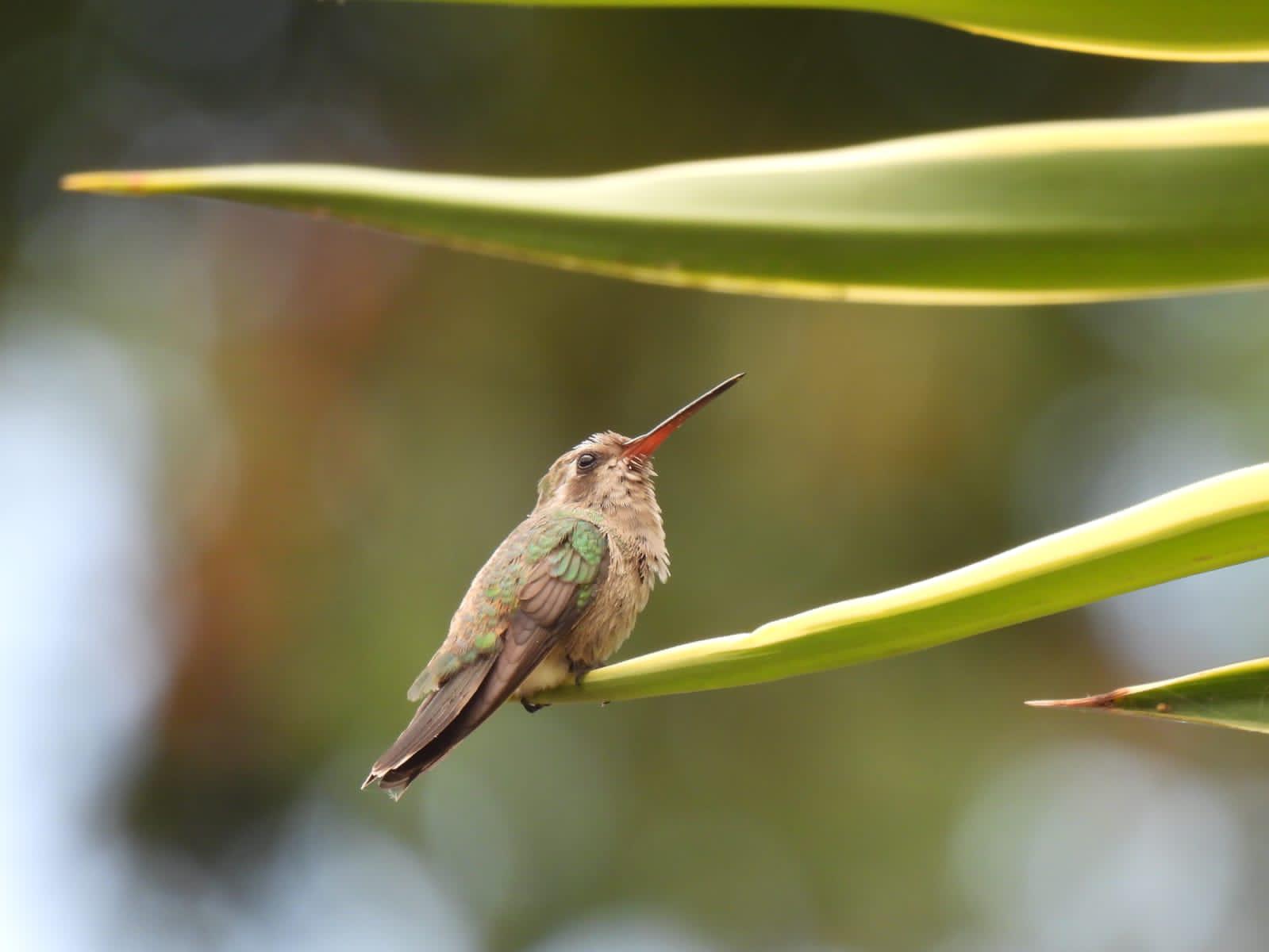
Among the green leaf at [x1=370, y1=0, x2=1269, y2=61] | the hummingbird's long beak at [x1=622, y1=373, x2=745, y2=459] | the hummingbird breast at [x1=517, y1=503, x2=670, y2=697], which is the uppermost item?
the green leaf at [x1=370, y1=0, x2=1269, y2=61]

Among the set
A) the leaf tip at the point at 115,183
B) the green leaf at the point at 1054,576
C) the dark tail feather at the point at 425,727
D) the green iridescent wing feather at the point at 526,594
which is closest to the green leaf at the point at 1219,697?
→ the green leaf at the point at 1054,576

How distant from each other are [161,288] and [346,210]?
10294 mm

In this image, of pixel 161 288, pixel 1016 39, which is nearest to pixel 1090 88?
pixel 161 288

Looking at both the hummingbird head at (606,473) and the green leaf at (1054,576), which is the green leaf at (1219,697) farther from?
the hummingbird head at (606,473)

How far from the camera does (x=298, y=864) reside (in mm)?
10227

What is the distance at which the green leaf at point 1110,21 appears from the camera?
843mm

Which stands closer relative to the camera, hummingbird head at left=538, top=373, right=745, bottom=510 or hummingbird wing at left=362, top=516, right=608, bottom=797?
hummingbird wing at left=362, top=516, right=608, bottom=797

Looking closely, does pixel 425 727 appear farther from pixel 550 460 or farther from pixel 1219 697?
pixel 550 460

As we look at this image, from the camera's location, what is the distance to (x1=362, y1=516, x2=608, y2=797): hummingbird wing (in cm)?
307

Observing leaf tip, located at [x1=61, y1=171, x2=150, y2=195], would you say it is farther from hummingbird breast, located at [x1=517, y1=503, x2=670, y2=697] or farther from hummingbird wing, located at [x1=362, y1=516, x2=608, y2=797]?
hummingbird breast, located at [x1=517, y1=503, x2=670, y2=697]

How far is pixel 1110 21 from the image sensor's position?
86cm

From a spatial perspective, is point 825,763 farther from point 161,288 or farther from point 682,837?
point 161,288

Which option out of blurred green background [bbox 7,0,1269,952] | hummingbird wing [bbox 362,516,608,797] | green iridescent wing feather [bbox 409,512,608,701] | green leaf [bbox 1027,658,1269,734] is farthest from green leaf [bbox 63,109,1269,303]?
blurred green background [bbox 7,0,1269,952]

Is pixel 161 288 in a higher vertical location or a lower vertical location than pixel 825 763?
higher
